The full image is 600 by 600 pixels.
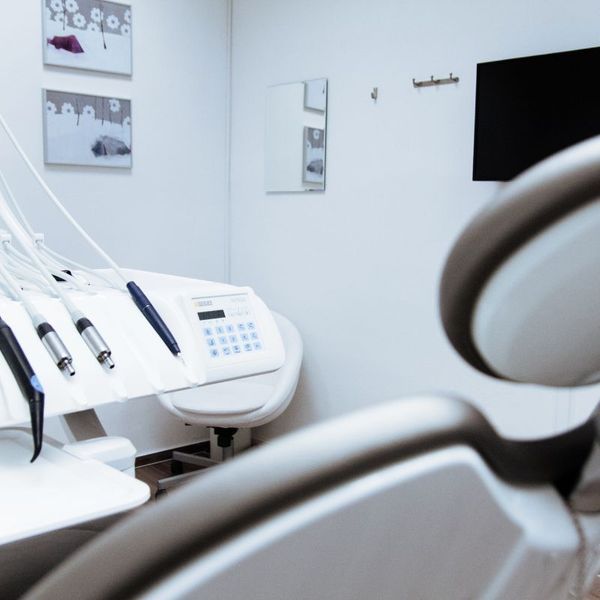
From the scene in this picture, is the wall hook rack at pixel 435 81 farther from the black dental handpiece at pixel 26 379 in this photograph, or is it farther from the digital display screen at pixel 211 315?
the black dental handpiece at pixel 26 379

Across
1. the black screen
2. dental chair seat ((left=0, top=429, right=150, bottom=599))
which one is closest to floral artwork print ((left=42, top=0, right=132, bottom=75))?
the black screen

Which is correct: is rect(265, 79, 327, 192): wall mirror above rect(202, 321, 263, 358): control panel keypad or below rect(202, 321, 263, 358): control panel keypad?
above

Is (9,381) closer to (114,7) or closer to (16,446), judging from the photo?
(16,446)

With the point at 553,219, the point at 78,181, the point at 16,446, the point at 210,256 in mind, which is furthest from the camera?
the point at 210,256

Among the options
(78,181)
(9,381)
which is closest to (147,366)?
(9,381)

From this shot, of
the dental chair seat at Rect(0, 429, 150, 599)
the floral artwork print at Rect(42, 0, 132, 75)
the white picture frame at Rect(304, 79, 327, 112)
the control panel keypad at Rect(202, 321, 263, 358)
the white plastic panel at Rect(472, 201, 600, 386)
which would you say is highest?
the floral artwork print at Rect(42, 0, 132, 75)

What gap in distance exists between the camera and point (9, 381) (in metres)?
1.04

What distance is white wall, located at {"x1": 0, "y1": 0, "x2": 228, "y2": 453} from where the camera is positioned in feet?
9.97

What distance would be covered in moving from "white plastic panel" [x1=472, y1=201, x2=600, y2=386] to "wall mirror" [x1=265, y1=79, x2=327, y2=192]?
2977 millimetres

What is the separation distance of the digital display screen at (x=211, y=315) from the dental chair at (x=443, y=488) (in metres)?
1.00

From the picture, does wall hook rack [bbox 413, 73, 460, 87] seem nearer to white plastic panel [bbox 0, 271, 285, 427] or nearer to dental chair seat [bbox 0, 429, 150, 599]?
white plastic panel [bbox 0, 271, 285, 427]

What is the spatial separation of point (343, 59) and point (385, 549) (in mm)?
3041

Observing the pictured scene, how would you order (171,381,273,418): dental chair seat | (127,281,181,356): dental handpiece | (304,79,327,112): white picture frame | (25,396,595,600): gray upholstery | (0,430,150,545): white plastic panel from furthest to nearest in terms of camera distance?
(304,79,327,112): white picture frame → (171,381,273,418): dental chair seat → (127,281,181,356): dental handpiece → (0,430,150,545): white plastic panel → (25,396,595,600): gray upholstery

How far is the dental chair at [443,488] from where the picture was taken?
0.86ft
